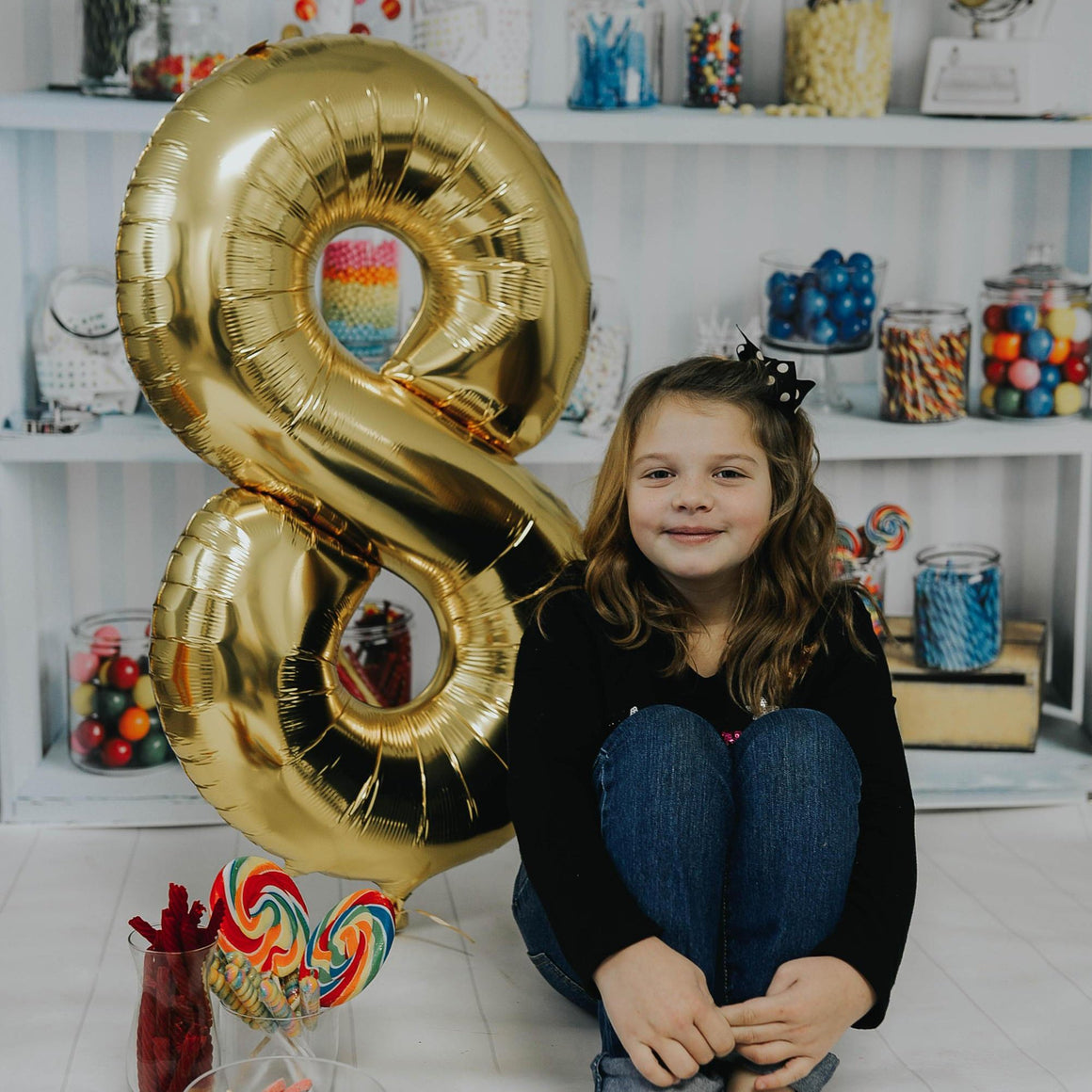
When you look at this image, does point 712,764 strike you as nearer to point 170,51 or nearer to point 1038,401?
point 1038,401

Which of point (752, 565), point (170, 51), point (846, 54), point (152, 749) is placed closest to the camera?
point (752, 565)

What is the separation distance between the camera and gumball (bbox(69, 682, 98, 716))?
1785 millimetres

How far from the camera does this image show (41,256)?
5.98 feet

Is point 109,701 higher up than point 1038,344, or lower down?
lower down

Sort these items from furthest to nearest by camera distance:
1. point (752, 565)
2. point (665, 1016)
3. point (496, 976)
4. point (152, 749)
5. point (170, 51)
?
point (152, 749), point (170, 51), point (496, 976), point (752, 565), point (665, 1016)

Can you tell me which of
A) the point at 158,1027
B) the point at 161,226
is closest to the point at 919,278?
the point at 161,226

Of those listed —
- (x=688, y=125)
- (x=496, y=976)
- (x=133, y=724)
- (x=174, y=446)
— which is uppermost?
(x=688, y=125)

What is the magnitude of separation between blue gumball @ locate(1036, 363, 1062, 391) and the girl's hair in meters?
0.67

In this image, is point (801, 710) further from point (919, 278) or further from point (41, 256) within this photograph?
point (41, 256)

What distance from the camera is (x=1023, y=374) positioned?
1.79 m

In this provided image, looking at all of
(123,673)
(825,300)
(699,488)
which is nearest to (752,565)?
(699,488)

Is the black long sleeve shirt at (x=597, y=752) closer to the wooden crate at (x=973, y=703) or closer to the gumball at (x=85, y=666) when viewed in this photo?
the wooden crate at (x=973, y=703)

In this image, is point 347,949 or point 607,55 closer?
Answer: point 347,949

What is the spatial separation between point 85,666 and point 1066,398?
1267 mm
